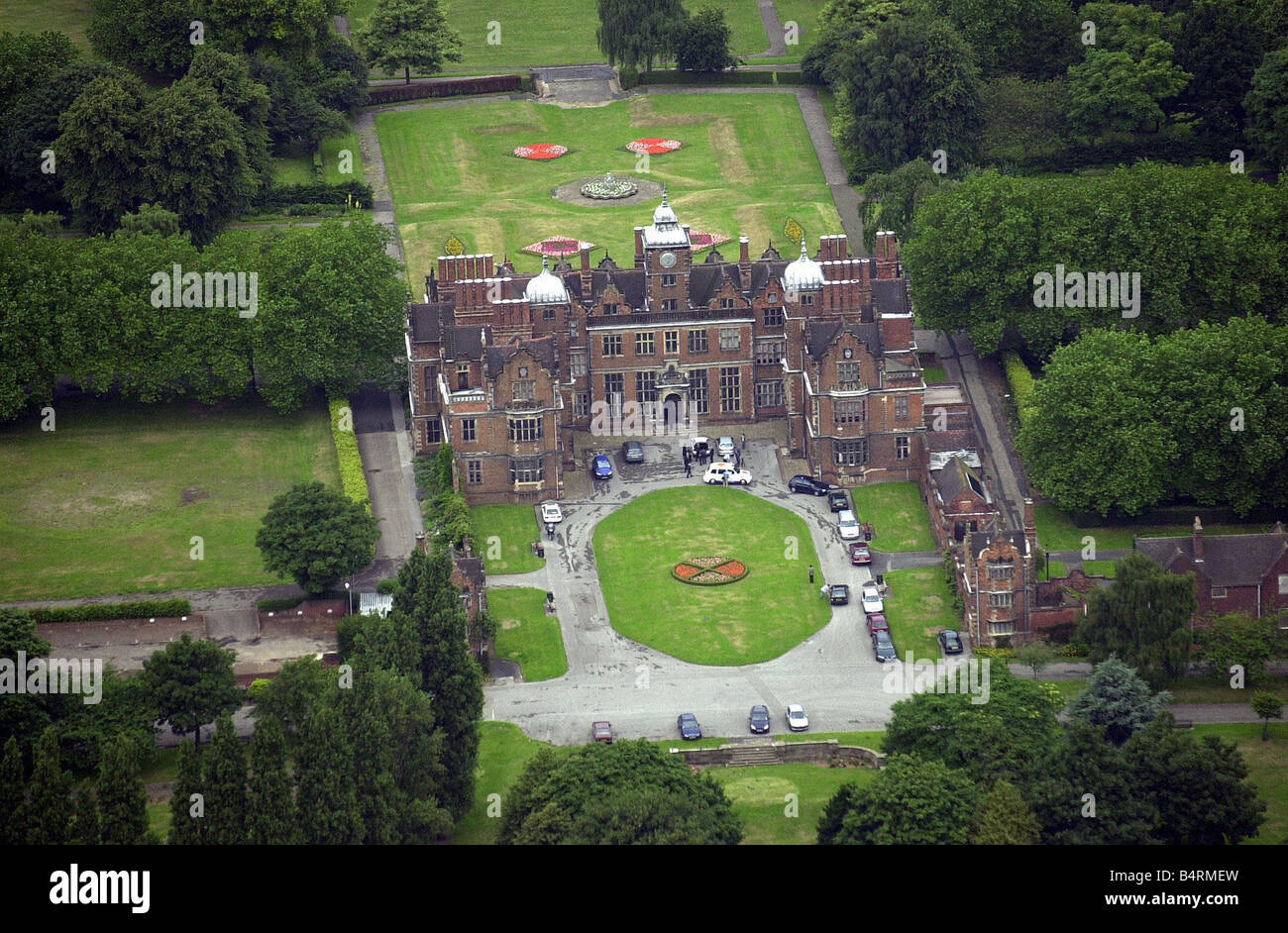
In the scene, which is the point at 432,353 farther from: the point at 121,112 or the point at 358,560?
the point at 121,112

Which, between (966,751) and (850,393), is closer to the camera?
(966,751)

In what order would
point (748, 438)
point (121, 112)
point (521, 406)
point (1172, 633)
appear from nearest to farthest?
point (1172, 633)
point (521, 406)
point (748, 438)
point (121, 112)

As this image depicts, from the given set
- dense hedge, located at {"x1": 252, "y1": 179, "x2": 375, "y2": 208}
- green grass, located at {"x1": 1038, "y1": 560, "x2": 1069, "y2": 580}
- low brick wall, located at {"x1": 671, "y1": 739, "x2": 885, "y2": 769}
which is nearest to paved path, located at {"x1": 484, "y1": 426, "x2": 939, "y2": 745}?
low brick wall, located at {"x1": 671, "y1": 739, "x2": 885, "y2": 769}

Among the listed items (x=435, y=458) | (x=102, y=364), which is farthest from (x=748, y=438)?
(x=102, y=364)

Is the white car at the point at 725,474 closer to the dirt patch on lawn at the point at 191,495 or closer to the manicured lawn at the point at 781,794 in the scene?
the dirt patch on lawn at the point at 191,495

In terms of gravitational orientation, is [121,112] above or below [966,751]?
above

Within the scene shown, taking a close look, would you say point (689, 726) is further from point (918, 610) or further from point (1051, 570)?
point (1051, 570)

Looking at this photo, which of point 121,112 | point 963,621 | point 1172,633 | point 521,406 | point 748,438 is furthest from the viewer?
point 121,112
